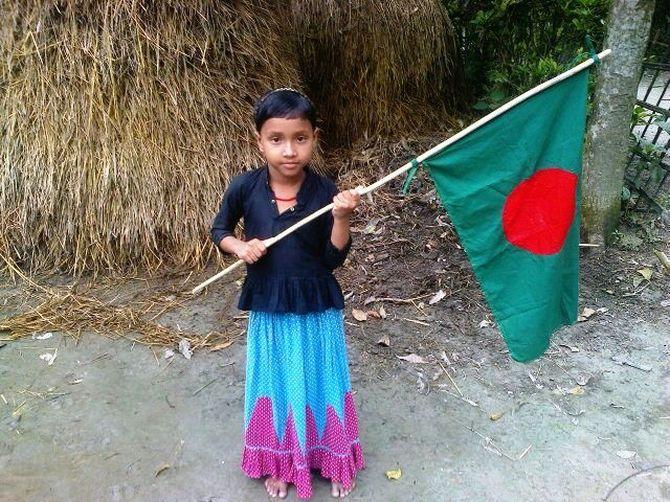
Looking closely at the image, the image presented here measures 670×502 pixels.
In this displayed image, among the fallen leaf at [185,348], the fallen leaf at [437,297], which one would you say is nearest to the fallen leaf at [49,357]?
the fallen leaf at [185,348]

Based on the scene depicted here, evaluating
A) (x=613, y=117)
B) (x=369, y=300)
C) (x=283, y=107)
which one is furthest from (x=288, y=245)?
(x=613, y=117)

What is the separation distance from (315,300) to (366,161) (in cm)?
297

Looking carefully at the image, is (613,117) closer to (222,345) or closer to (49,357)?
(222,345)

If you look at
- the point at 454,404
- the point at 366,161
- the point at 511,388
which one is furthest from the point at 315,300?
the point at 366,161

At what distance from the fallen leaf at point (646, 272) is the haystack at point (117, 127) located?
9.22 ft

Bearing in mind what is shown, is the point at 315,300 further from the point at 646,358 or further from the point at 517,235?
the point at 646,358

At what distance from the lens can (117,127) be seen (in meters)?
3.82

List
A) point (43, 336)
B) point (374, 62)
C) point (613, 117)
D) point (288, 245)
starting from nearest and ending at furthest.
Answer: point (288, 245) < point (43, 336) < point (613, 117) < point (374, 62)

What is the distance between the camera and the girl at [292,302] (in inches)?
70.9

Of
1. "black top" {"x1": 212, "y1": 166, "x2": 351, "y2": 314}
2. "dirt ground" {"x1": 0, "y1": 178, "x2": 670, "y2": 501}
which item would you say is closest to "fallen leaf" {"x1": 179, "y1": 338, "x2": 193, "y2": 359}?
"dirt ground" {"x1": 0, "y1": 178, "x2": 670, "y2": 501}

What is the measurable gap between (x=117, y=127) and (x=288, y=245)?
2474 millimetres

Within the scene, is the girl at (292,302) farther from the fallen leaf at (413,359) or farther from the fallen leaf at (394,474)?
the fallen leaf at (413,359)

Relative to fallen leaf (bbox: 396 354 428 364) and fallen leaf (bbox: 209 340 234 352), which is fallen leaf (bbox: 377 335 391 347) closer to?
fallen leaf (bbox: 396 354 428 364)

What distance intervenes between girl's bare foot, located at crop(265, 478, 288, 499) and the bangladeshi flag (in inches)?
42.4
